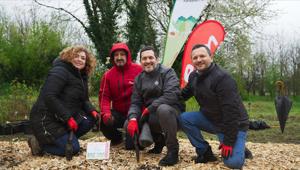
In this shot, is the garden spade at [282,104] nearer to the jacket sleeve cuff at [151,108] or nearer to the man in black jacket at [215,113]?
the man in black jacket at [215,113]

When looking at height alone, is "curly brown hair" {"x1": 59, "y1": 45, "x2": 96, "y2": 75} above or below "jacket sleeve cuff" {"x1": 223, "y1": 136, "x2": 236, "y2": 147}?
above

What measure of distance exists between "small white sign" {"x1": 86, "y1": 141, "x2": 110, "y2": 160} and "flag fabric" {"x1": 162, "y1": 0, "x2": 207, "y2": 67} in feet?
12.2

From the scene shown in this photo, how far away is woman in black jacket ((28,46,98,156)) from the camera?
4242mm

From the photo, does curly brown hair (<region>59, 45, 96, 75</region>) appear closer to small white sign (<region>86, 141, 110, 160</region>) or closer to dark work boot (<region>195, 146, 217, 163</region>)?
small white sign (<region>86, 141, 110, 160</region>)

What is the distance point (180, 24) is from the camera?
25.7ft

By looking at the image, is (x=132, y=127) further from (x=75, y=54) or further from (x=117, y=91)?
(x=75, y=54)

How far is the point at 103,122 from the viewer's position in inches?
186

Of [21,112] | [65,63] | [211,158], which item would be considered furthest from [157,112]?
[21,112]

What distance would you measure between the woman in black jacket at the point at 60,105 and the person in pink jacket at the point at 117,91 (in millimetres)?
293

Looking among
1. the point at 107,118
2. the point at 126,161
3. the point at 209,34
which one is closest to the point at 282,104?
the point at 209,34

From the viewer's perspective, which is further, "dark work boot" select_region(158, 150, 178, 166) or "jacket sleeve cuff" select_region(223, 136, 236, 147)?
"dark work boot" select_region(158, 150, 178, 166)

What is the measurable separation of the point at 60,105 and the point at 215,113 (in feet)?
5.23

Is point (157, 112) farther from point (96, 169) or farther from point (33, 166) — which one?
point (33, 166)

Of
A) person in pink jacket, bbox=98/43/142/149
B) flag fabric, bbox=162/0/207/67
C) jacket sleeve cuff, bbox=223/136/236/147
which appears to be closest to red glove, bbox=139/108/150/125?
person in pink jacket, bbox=98/43/142/149
